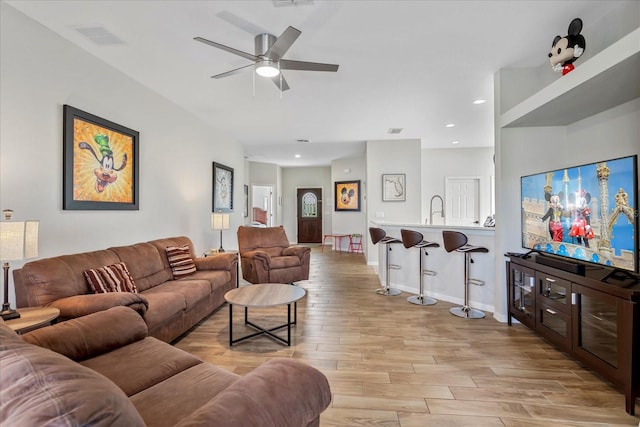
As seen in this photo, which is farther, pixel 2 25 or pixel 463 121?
pixel 463 121

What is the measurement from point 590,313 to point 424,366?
4.13ft

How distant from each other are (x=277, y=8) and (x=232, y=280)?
10.5 feet

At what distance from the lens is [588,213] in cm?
224

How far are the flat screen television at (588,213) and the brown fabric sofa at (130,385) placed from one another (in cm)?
220

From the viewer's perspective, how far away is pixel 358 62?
10.1 ft

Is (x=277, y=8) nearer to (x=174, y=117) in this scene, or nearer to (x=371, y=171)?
(x=174, y=117)

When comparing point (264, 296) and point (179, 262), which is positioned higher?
point (179, 262)

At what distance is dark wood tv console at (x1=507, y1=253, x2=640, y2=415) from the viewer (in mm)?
1806

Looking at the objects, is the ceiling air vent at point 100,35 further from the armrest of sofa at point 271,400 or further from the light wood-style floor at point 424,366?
the armrest of sofa at point 271,400

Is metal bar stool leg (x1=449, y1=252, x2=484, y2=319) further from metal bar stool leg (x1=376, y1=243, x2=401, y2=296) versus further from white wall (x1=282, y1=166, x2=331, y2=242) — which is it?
white wall (x1=282, y1=166, x2=331, y2=242)

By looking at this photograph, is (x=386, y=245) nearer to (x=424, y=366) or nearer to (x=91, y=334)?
(x=424, y=366)

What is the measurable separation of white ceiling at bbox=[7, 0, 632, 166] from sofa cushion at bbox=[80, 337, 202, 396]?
2380mm

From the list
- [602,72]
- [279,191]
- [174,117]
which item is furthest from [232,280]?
[279,191]

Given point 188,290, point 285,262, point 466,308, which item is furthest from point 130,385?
point 466,308
